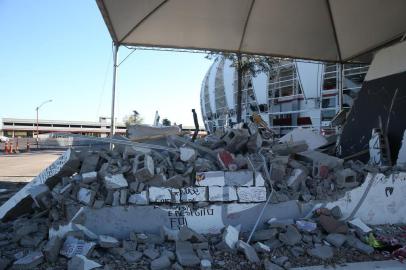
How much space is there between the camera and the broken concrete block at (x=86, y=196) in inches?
204

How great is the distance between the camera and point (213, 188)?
5.60 metres

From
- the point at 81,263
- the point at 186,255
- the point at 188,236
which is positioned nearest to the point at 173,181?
the point at 188,236

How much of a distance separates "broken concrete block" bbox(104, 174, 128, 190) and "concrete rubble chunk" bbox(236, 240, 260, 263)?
5.88 feet

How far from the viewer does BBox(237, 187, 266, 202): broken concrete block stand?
5727 mm

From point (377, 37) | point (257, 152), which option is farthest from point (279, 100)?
point (257, 152)

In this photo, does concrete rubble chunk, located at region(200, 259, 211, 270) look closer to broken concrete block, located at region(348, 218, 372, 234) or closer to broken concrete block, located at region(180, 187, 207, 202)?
broken concrete block, located at region(180, 187, 207, 202)

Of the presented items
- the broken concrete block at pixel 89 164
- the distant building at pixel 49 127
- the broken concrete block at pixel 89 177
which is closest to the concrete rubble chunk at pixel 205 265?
the broken concrete block at pixel 89 177

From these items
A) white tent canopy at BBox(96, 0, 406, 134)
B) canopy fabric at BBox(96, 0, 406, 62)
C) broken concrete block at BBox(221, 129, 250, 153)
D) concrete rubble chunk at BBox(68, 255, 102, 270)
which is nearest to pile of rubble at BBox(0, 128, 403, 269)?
concrete rubble chunk at BBox(68, 255, 102, 270)

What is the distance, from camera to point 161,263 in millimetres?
4500

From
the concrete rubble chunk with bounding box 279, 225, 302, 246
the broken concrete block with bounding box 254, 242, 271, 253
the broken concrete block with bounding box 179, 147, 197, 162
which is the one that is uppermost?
the broken concrete block with bounding box 179, 147, 197, 162

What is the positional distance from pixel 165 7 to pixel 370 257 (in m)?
7.29

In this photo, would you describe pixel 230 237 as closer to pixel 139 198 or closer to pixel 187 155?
pixel 139 198

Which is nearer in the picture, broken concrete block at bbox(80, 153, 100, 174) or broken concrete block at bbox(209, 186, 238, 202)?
broken concrete block at bbox(209, 186, 238, 202)

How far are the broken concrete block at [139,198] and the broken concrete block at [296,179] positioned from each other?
91.5 inches
